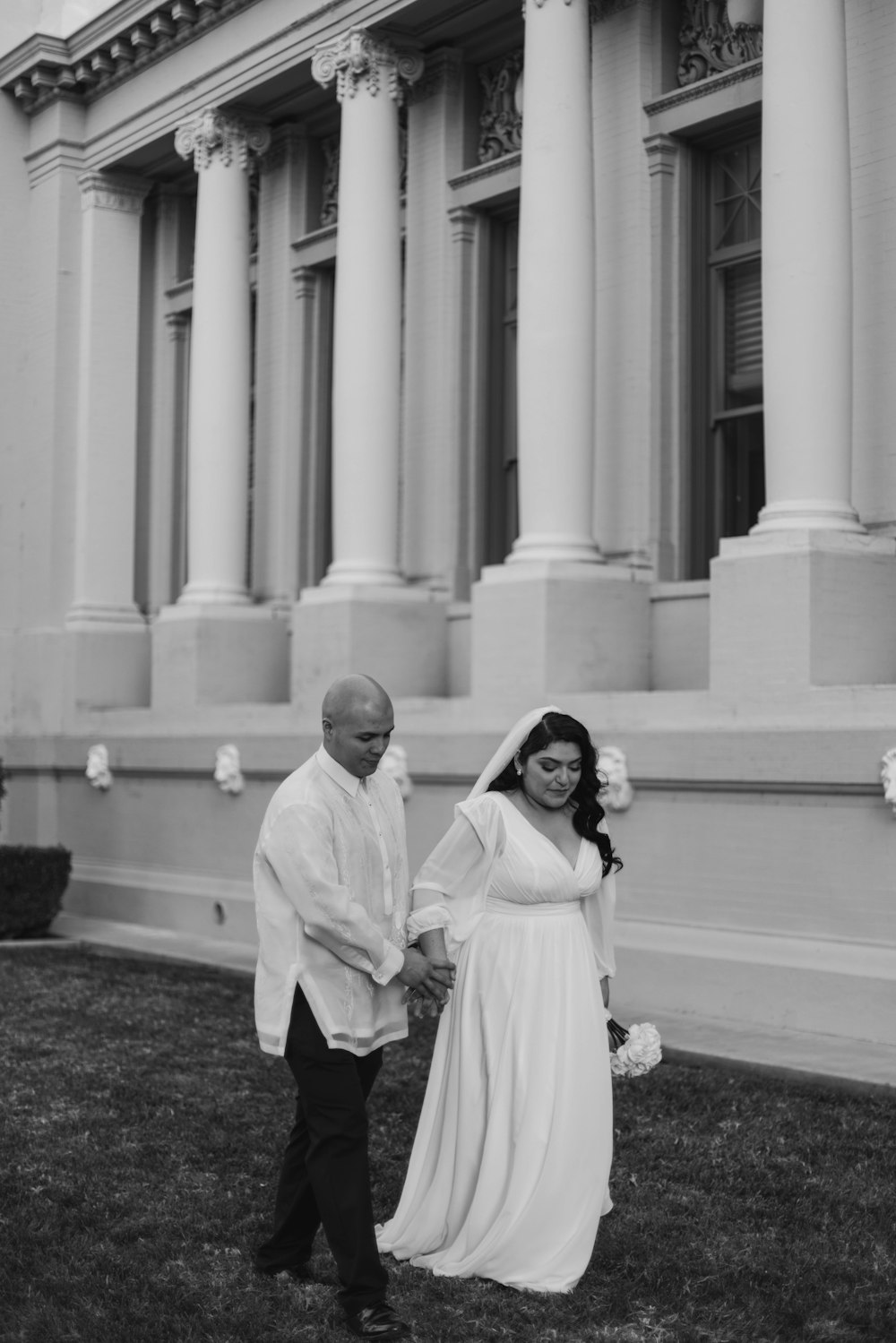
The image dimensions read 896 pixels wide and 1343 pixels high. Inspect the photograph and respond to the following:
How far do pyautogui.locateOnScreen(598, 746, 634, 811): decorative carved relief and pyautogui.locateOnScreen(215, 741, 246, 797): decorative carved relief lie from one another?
4958 mm

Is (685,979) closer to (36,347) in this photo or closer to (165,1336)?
(165,1336)

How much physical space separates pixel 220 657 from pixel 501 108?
5.59m

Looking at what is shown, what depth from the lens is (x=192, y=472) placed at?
56.8 ft

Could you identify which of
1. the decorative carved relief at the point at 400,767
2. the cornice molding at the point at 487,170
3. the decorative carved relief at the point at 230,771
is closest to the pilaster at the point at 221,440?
the decorative carved relief at the point at 230,771

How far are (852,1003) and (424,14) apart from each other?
9.25 metres

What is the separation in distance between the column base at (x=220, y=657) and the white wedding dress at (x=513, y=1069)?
36.4ft

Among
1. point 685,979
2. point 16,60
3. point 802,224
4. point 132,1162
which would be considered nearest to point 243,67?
point 16,60

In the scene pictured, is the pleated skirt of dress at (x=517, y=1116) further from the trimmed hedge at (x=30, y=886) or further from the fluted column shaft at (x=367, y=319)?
the trimmed hedge at (x=30, y=886)

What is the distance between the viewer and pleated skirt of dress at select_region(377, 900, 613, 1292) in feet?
18.7

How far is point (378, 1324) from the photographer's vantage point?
5262mm

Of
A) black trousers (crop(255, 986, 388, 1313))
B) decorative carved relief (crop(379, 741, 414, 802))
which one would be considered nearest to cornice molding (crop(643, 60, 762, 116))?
decorative carved relief (crop(379, 741, 414, 802))

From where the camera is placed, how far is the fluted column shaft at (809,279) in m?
11.2

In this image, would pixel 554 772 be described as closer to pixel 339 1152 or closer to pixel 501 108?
pixel 339 1152

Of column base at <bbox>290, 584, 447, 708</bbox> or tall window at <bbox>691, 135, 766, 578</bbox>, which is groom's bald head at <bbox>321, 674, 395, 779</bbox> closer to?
tall window at <bbox>691, 135, 766, 578</bbox>
